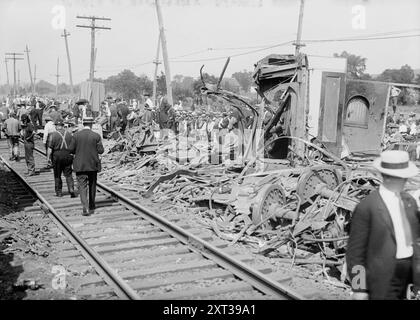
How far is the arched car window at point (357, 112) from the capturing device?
1385cm

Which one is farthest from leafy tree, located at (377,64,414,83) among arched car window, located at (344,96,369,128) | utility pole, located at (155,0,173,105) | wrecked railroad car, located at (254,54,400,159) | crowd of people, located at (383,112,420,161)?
wrecked railroad car, located at (254,54,400,159)

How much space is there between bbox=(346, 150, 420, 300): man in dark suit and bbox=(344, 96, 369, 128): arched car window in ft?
34.0

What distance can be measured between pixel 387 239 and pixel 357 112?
10.8 metres

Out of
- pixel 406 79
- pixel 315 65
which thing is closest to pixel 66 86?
pixel 406 79

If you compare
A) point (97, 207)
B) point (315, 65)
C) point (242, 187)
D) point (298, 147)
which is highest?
point (315, 65)

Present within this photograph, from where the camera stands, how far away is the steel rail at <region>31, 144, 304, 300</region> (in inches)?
223

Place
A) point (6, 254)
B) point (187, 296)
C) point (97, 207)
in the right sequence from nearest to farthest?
1. point (187, 296)
2. point (6, 254)
3. point (97, 207)

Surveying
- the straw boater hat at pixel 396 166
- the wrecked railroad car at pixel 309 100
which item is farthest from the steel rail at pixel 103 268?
the wrecked railroad car at pixel 309 100

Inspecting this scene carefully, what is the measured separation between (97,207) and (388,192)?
7.85 m

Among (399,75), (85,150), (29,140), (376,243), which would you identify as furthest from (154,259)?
(399,75)

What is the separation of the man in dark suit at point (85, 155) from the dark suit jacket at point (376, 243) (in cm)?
672

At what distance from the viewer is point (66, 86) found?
524 ft

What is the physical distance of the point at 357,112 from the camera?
13.9 m
